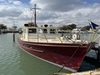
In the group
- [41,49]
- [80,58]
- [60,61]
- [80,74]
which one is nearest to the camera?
[80,74]

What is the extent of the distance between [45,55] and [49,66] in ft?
2.93

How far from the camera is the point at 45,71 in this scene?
920 centimetres

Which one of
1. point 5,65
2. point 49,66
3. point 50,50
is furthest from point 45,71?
point 5,65

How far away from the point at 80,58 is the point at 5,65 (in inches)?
226

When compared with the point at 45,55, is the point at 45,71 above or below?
below

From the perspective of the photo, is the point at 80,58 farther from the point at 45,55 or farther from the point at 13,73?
the point at 13,73

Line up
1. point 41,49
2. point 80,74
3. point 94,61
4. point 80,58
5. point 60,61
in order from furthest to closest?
point 94,61, point 41,49, point 60,61, point 80,58, point 80,74

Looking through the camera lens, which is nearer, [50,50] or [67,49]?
[67,49]

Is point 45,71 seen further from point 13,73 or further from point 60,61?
point 13,73

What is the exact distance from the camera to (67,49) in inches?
351

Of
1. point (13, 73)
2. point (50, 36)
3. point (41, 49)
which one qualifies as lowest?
point (13, 73)

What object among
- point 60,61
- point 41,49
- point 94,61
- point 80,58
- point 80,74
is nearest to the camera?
point 80,74

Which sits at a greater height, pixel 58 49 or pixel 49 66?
pixel 58 49

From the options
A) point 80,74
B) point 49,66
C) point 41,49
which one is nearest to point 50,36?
point 41,49
